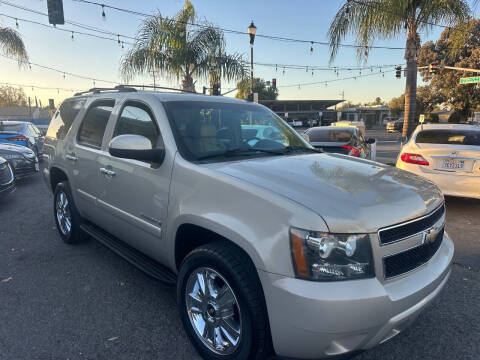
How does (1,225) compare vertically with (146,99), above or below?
below

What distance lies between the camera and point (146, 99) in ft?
10.1

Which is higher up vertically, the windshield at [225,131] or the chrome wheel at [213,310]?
the windshield at [225,131]

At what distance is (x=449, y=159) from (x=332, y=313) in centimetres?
493

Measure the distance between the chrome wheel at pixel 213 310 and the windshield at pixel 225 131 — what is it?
913 mm

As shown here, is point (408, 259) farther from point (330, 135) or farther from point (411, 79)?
point (411, 79)

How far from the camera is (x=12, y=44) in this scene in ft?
47.3

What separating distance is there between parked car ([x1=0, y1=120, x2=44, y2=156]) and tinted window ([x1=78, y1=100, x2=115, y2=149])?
805 centimetres

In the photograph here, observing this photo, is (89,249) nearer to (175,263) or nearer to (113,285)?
(113,285)

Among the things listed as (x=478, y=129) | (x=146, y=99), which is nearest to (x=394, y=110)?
A: (x=478, y=129)

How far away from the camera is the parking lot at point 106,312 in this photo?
98.5 inches

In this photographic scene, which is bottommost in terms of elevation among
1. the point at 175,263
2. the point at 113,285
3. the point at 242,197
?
the point at 113,285

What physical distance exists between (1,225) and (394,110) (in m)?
87.9

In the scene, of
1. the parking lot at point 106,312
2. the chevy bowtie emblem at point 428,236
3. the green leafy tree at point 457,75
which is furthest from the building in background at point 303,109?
the chevy bowtie emblem at point 428,236

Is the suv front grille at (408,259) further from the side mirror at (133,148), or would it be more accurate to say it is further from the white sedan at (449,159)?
the white sedan at (449,159)
